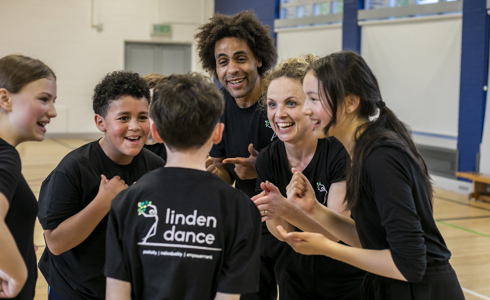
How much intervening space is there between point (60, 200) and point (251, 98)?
58.9 inches

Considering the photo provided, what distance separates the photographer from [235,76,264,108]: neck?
3251 mm

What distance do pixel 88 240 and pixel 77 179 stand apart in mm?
263

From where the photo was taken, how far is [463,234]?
18.4ft

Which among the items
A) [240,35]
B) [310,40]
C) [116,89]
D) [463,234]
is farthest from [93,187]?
[310,40]

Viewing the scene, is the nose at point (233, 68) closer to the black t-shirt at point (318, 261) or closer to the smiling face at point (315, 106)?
the black t-shirt at point (318, 261)

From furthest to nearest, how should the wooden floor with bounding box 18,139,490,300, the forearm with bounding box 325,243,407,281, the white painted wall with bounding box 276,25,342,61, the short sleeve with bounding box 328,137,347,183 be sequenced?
the white painted wall with bounding box 276,25,342,61 → the wooden floor with bounding box 18,139,490,300 → the short sleeve with bounding box 328,137,347,183 → the forearm with bounding box 325,243,407,281

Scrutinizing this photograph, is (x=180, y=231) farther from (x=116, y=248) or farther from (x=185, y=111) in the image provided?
(x=185, y=111)

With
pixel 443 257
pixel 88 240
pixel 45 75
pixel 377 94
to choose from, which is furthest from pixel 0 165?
pixel 443 257

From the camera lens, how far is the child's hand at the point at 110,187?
6.64 ft

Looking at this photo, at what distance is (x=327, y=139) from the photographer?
254cm

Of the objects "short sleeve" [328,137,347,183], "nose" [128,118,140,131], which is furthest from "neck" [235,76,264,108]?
"nose" [128,118,140,131]

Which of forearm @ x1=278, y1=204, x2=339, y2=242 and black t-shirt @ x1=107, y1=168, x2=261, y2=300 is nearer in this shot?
black t-shirt @ x1=107, y1=168, x2=261, y2=300

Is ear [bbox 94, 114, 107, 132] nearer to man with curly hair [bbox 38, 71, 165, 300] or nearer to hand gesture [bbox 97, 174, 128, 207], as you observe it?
man with curly hair [bbox 38, 71, 165, 300]

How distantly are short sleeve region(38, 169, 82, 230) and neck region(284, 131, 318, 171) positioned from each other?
102 centimetres
